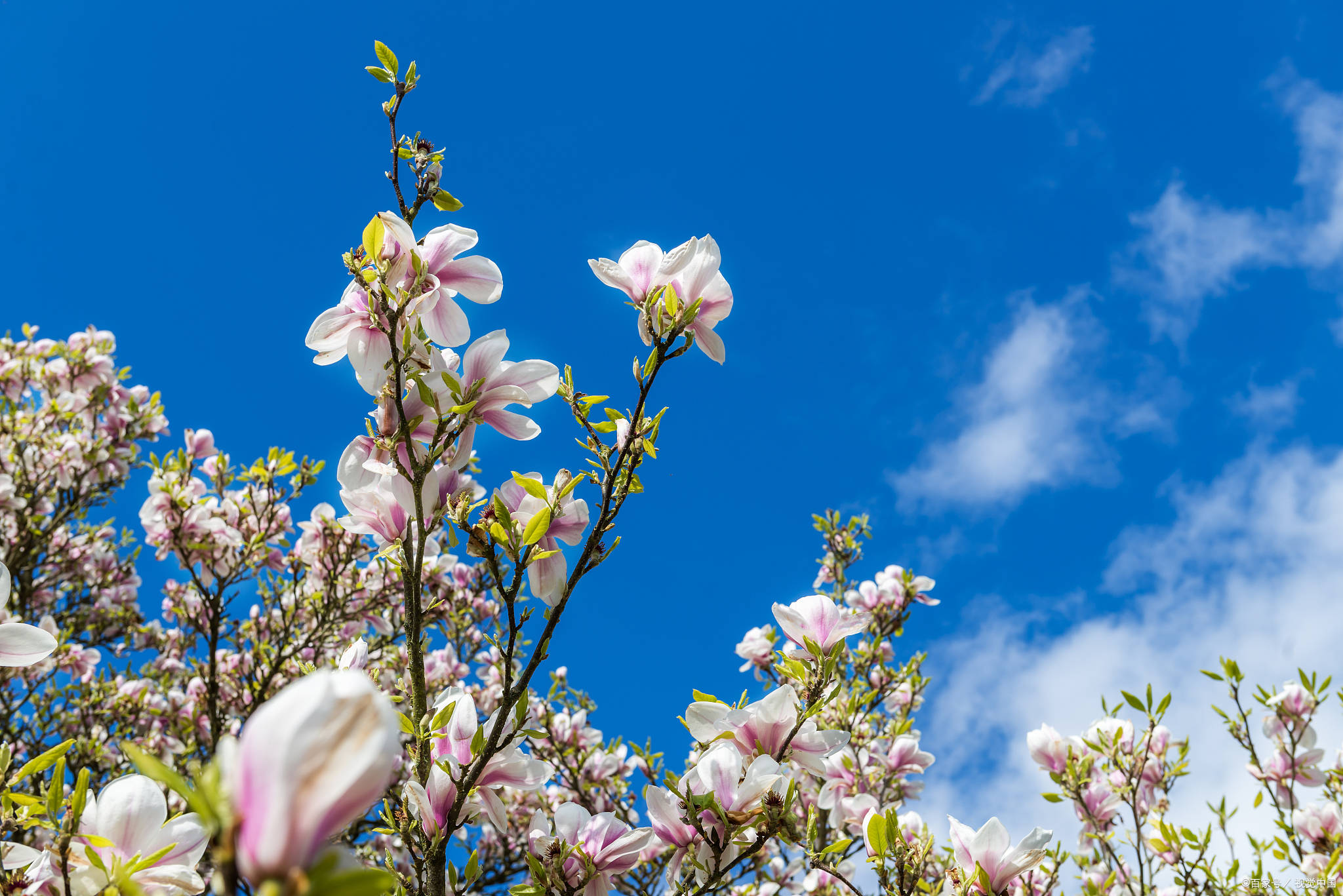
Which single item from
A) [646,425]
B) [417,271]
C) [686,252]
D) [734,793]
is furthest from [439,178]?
[734,793]

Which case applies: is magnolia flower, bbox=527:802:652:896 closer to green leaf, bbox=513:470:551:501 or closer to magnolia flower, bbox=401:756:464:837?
magnolia flower, bbox=401:756:464:837

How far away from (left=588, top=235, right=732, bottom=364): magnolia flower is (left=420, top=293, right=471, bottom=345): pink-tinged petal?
0.34 metres

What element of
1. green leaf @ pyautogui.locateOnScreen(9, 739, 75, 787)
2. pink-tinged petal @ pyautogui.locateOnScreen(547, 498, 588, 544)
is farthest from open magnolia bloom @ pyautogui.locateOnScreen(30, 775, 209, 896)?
pink-tinged petal @ pyautogui.locateOnScreen(547, 498, 588, 544)

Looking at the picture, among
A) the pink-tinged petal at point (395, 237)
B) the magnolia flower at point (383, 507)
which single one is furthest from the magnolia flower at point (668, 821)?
the pink-tinged petal at point (395, 237)

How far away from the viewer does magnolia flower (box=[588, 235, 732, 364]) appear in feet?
6.21

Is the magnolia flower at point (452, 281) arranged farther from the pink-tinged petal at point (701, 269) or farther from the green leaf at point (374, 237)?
the pink-tinged petal at point (701, 269)

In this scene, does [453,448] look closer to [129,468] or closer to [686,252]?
[686,252]

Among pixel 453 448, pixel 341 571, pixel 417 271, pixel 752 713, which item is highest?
pixel 341 571

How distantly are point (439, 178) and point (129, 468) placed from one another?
5.89 metres

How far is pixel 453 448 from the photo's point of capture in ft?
6.14

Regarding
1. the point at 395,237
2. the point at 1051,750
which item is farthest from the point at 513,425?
the point at 1051,750

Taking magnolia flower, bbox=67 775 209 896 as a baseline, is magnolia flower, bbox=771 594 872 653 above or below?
above

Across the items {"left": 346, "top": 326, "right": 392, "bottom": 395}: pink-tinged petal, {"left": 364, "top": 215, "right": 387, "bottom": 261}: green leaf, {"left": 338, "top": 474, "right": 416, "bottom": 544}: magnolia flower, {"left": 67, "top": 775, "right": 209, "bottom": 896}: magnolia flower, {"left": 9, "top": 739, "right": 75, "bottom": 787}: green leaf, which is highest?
{"left": 364, "top": 215, "right": 387, "bottom": 261}: green leaf

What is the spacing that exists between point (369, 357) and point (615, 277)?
0.61 m
